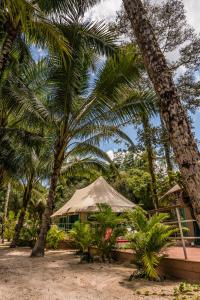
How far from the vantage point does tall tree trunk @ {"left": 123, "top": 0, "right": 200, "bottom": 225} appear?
9.84 feet

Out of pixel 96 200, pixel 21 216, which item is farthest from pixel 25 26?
pixel 21 216

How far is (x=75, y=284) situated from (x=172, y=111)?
441cm

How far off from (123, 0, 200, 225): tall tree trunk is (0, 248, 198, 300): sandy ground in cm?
281

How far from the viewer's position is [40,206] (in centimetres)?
2491

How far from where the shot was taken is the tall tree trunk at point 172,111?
9.84ft

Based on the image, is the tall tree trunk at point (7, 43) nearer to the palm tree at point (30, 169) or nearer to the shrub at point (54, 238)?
the palm tree at point (30, 169)

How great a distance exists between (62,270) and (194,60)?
11.1m

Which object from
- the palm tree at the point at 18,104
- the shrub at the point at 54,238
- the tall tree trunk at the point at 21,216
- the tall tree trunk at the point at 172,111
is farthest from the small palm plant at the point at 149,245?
the tall tree trunk at the point at 21,216

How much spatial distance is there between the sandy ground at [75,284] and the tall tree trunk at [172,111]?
281 cm

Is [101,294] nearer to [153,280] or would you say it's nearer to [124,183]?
[153,280]

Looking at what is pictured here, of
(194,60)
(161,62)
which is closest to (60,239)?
(194,60)

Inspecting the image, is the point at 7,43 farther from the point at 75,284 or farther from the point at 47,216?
the point at 47,216

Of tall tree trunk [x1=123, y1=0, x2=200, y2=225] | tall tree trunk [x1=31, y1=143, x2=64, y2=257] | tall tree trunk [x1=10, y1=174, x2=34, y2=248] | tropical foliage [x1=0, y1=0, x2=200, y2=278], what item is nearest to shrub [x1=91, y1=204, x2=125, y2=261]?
tropical foliage [x1=0, y1=0, x2=200, y2=278]

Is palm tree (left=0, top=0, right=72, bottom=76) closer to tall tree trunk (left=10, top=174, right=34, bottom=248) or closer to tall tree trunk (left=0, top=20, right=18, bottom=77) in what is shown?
tall tree trunk (left=0, top=20, right=18, bottom=77)
